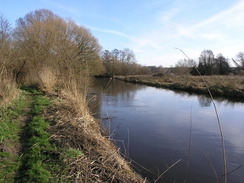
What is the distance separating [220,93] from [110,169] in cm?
1944

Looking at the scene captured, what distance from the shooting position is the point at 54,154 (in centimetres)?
393

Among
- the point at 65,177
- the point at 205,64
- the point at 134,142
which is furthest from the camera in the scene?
the point at 205,64

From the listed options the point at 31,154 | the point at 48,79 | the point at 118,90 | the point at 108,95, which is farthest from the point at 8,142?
the point at 118,90

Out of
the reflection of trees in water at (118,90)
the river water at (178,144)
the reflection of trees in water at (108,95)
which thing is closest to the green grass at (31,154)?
the river water at (178,144)

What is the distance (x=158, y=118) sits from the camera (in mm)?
10445

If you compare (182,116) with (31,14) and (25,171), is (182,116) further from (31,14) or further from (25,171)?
(31,14)

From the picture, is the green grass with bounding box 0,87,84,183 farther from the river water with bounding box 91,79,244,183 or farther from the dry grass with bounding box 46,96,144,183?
the river water with bounding box 91,79,244,183

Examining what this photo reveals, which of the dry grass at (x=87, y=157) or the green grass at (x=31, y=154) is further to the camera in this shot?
the dry grass at (x=87, y=157)

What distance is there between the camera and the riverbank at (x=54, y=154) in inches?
128

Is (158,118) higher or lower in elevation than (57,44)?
lower

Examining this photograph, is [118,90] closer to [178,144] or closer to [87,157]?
[178,144]

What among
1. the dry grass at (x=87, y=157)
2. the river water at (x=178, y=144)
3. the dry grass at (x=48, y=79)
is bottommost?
the river water at (x=178, y=144)

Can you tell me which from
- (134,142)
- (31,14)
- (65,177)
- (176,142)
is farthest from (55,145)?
(31,14)

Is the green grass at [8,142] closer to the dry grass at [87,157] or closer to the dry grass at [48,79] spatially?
the dry grass at [87,157]
